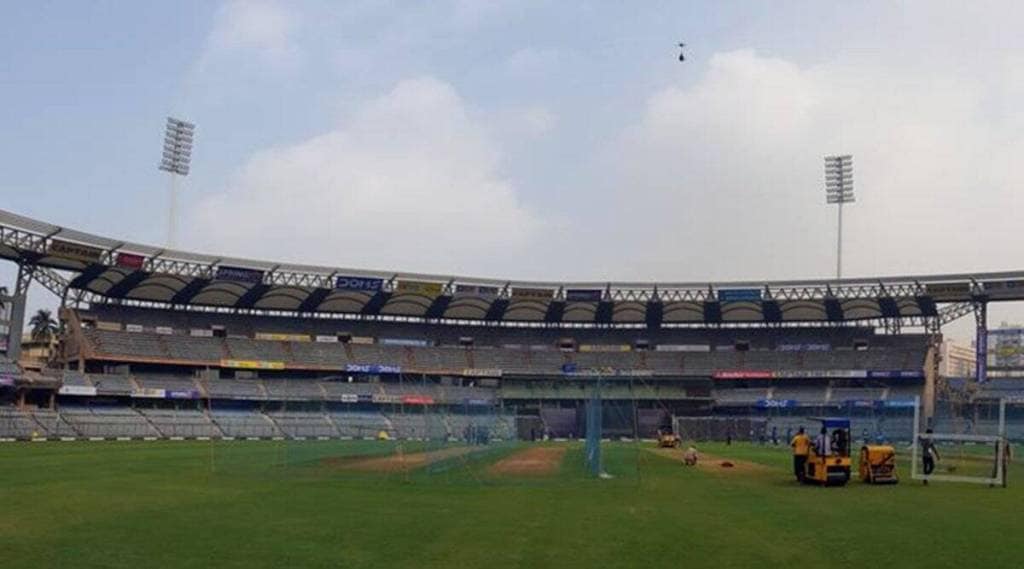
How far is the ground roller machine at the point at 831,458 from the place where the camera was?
30453 millimetres

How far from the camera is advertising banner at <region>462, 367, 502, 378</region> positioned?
327 feet

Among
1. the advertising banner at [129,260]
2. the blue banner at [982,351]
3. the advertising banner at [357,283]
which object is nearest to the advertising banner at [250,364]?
the advertising banner at [357,283]

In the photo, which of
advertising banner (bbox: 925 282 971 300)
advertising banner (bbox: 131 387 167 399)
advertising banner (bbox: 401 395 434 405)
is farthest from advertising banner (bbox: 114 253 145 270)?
advertising banner (bbox: 925 282 971 300)

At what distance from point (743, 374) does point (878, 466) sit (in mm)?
67712

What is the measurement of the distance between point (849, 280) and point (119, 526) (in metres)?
83.0

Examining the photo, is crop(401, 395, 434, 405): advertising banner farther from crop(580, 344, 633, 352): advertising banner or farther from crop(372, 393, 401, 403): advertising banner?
crop(580, 344, 633, 352): advertising banner

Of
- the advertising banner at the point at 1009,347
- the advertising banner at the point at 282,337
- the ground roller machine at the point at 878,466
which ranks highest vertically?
the advertising banner at the point at 1009,347

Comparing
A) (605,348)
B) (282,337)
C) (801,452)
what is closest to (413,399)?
(282,337)

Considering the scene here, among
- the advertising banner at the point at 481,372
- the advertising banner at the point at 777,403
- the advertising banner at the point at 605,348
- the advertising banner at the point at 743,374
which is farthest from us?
the advertising banner at the point at 605,348

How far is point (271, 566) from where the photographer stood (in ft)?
44.6

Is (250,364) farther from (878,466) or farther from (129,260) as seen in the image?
(878,466)

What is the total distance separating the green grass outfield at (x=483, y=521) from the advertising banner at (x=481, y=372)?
64.8 meters

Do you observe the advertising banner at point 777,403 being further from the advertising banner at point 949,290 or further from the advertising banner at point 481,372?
the advertising banner at point 481,372

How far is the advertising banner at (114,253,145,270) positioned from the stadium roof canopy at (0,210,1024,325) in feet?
0.29
